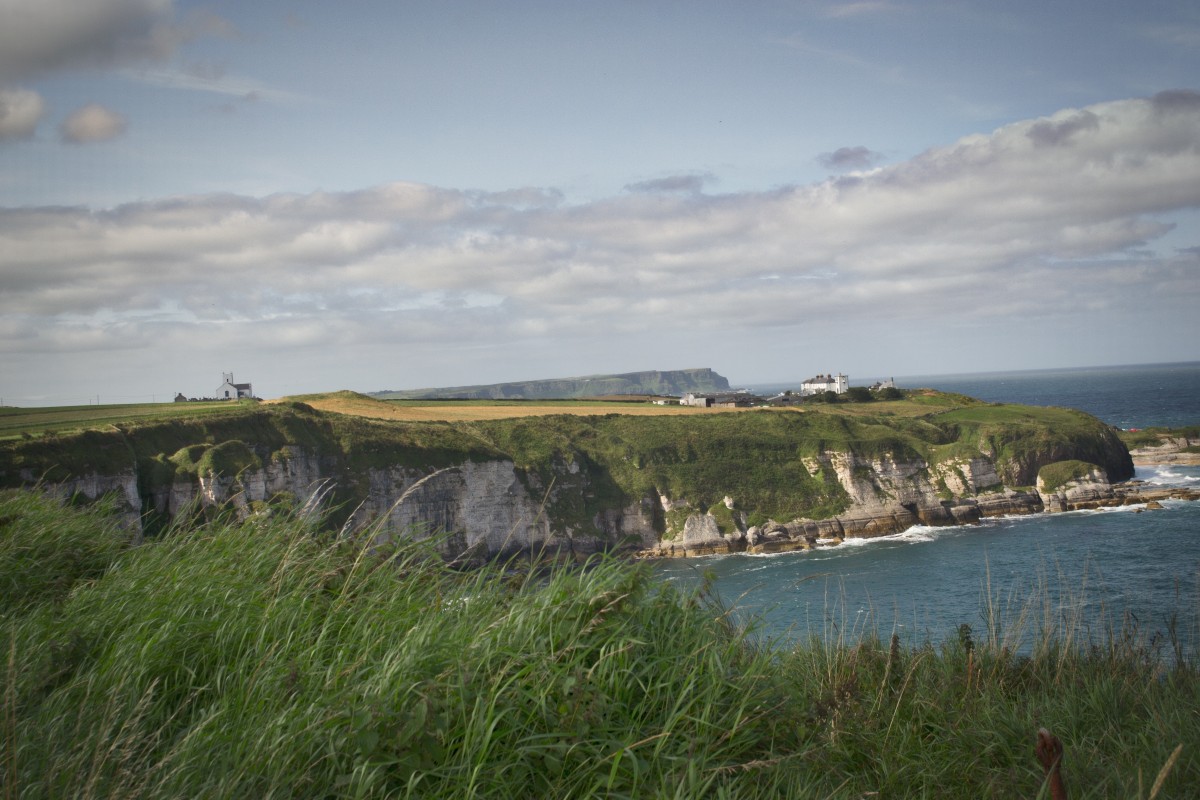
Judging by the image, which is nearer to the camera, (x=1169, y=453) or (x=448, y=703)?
(x=448, y=703)

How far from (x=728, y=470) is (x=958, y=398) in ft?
159

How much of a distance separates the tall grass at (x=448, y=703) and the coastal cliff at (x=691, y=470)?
159 ft

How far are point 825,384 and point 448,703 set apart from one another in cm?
13897

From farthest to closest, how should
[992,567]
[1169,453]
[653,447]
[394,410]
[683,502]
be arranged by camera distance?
1. [1169,453]
2. [394,410]
3. [653,447]
4. [683,502]
5. [992,567]

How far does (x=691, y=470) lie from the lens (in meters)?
74.0

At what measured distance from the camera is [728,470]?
2921 inches

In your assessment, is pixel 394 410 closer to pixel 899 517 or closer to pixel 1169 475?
pixel 899 517

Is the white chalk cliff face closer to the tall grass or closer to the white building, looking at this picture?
the white building

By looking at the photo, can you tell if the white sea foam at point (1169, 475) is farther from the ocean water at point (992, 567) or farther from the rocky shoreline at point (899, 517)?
the rocky shoreline at point (899, 517)

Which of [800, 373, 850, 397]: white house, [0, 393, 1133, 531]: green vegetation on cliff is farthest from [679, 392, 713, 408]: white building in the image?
[800, 373, 850, 397]: white house

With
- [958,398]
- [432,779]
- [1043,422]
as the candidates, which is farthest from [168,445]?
[958,398]

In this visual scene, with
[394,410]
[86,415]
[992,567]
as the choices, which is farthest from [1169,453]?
[86,415]

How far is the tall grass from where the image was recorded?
3.56m

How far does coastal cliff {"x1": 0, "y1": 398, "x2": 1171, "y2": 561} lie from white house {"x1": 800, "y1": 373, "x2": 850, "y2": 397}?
42927 millimetres
